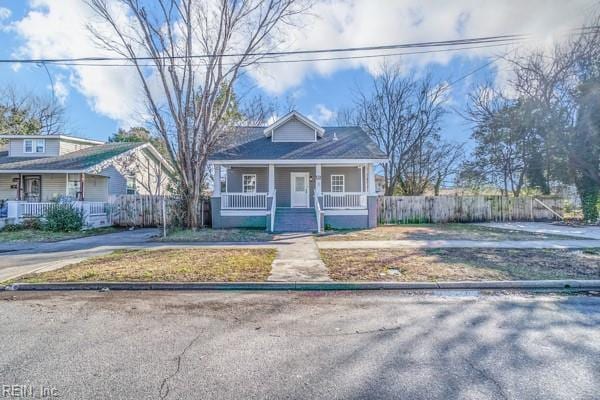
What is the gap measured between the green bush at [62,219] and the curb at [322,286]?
1074 centimetres

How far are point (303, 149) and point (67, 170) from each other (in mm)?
13690

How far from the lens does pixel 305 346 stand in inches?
134

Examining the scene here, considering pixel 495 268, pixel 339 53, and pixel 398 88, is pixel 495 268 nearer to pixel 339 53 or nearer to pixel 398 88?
pixel 339 53

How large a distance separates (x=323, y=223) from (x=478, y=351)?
1140 cm

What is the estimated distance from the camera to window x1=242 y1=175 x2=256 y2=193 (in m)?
18.1

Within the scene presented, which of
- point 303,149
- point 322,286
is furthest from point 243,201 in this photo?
point 322,286

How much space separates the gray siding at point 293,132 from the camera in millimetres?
18000

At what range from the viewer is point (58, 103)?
36438 mm

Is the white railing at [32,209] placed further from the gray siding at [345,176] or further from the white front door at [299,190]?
the gray siding at [345,176]

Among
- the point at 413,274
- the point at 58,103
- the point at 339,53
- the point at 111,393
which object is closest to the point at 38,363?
the point at 111,393

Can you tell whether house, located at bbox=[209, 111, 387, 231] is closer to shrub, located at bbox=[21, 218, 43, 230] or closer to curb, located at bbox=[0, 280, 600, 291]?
curb, located at bbox=[0, 280, 600, 291]

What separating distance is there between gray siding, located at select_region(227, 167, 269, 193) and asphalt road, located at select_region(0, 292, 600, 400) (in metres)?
13.1

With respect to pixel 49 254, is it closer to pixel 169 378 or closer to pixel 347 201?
pixel 169 378

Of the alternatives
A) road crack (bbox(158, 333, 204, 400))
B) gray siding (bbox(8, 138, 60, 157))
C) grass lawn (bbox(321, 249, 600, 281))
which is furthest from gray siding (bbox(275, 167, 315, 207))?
gray siding (bbox(8, 138, 60, 157))
